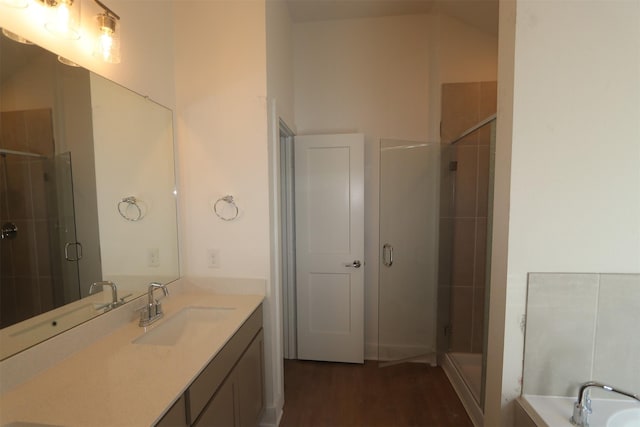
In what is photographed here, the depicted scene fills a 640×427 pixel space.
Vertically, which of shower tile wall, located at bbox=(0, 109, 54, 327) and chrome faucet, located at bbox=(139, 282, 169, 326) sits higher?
shower tile wall, located at bbox=(0, 109, 54, 327)

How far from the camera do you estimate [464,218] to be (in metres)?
2.29

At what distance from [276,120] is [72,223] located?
123cm

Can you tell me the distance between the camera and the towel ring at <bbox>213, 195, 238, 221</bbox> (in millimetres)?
1728

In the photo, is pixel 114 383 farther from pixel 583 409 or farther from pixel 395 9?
pixel 395 9

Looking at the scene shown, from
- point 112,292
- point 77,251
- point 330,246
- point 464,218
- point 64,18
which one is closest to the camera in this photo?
point 64,18

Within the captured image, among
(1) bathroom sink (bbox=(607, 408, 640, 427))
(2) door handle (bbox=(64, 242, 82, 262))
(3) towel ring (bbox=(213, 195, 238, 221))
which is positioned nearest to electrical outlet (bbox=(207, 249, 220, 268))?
(3) towel ring (bbox=(213, 195, 238, 221))

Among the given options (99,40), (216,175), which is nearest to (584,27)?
(216,175)

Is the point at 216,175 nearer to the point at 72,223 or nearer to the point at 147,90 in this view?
the point at 147,90

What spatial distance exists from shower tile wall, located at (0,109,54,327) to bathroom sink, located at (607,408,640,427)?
238 centimetres

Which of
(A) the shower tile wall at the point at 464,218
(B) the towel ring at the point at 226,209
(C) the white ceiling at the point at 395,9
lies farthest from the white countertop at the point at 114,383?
(C) the white ceiling at the point at 395,9

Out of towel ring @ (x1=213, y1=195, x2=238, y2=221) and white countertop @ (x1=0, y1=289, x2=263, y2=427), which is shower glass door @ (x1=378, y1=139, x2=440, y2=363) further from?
white countertop @ (x1=0, y1=289, x2=263, y2=427)

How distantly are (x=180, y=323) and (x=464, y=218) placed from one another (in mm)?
2220

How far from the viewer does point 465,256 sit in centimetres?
229

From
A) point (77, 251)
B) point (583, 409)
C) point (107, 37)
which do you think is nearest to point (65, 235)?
point (77, 251)
